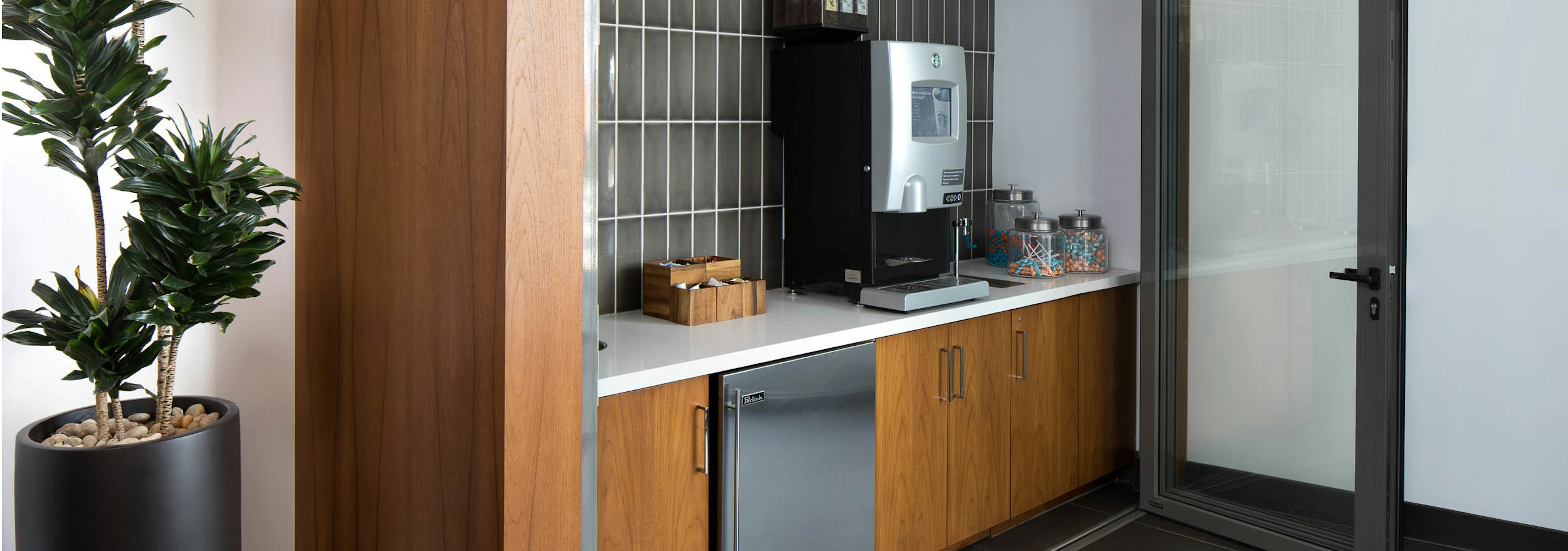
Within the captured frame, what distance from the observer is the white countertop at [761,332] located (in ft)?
6.56

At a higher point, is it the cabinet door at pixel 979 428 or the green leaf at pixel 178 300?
the green leaf at pixel 178 300

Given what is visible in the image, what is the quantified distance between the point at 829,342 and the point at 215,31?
136 cm

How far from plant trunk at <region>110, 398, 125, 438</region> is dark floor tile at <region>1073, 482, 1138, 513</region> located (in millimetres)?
2687

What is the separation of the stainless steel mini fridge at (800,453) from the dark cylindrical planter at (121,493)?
3.11 ft

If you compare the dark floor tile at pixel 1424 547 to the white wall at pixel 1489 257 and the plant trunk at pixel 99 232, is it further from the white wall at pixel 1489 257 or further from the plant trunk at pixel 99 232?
the plant trunk at pixel 99 232

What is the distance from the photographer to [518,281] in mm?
1478

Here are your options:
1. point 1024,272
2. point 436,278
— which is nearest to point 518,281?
point 436,278

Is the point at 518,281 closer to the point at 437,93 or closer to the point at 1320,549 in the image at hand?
the point at 437,93

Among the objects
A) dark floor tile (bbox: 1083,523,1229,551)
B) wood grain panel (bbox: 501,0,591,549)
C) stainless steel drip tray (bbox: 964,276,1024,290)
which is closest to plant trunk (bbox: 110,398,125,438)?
wood grain panel (bbox: 501,0,591,549)

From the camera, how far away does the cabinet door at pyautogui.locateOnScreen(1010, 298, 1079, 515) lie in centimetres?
294

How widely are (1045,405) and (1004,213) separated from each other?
2.58 feet

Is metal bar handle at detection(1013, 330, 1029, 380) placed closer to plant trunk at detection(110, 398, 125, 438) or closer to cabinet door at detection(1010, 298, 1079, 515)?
cabinet door at detection(1010, 298, 1079, 515)

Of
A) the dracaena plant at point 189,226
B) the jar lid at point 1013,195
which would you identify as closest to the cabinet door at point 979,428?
the jar lid at point 1013,195

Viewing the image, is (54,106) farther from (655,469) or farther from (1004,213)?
(1004,213)
